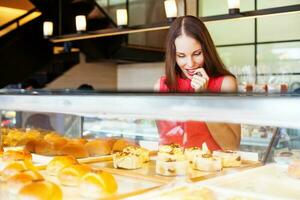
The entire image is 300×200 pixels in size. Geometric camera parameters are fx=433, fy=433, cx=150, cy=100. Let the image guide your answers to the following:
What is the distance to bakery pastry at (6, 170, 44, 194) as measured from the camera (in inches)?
42.4

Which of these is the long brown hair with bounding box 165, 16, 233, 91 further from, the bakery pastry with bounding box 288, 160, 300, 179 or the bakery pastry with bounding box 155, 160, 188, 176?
the bakery pastry with bounding box 288, 160, 300, 179

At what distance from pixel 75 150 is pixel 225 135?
531mm

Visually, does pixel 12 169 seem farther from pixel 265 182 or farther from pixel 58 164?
pixel 265 182

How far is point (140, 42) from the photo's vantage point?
7141 mm

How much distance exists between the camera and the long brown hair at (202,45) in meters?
1.60

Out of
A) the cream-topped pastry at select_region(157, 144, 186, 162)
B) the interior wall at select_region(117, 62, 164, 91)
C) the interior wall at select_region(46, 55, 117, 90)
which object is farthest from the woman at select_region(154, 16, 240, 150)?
the interior wall at select_region(46, 55, 117, 90)

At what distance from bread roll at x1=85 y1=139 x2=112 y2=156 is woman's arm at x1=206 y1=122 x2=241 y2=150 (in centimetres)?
40

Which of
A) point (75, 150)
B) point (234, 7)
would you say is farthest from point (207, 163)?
point (234, 7)

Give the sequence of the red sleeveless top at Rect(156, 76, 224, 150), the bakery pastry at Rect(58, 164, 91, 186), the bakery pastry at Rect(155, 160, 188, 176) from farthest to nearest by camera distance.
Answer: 1. the red sleeveless top at Rect(156, 76, 224, 150)
2. the bakery pastry at Rect(155, 160, 188, 176)
3. the bakery pastry at Rect(58, 164, 91, 186)

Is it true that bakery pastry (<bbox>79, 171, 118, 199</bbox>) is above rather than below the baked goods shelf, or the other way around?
above

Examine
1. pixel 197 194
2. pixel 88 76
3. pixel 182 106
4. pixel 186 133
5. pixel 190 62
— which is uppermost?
pixel 88 76

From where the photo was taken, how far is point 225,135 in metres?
1.44

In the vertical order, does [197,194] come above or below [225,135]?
below

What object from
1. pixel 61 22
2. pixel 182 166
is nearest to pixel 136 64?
pixel 61 22
